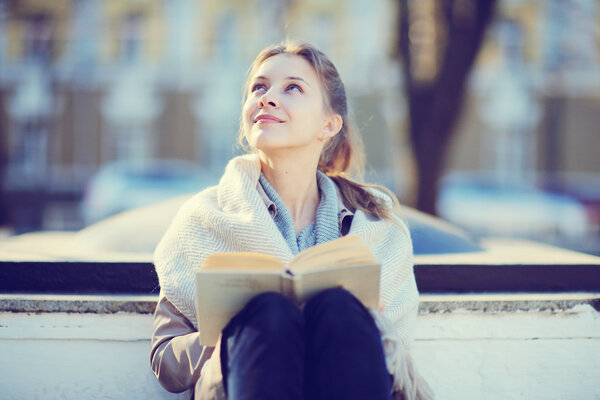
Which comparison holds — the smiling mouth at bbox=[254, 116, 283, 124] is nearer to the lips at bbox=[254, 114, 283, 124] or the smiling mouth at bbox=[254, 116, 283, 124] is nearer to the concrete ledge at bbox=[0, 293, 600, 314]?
the lips at bbox=[254, 114, 283, 124]

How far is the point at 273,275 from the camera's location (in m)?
1.73

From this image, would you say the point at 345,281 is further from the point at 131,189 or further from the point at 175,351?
the point at 131,189

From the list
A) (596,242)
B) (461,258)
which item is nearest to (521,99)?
(596,242)

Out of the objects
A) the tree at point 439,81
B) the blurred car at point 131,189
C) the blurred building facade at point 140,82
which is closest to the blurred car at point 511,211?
the blurred building facade at point 140,82

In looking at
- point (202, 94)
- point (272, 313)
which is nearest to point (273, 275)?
point (272, 313)

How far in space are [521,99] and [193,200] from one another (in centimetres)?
1949

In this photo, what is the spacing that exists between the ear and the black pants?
2.85 feet

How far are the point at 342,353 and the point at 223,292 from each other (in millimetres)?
375

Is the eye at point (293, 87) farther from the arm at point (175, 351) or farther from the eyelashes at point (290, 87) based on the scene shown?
the arm at point (175, 351)

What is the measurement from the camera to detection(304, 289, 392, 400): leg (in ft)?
5.29

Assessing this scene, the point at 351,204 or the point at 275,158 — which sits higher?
the point at 275,158

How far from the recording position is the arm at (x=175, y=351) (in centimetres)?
189

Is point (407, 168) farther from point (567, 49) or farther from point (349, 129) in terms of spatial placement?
point (567, 49)

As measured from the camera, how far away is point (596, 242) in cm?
1349
